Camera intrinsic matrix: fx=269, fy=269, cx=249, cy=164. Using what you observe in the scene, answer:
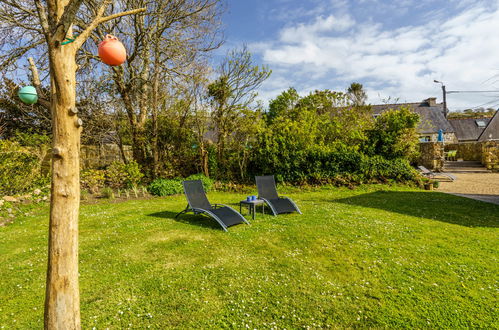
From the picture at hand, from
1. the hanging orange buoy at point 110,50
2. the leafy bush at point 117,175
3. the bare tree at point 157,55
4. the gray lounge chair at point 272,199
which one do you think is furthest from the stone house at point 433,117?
the hanging orange buoy at point 110,50

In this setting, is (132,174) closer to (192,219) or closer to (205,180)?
(205,180)

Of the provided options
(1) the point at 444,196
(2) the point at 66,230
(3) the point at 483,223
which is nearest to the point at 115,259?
(2) the point at 66,230

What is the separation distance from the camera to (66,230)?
81.1 inches

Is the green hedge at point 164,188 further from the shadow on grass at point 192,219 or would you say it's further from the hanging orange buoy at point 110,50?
the hanging orange buoy at point 110,50

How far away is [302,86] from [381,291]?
17.0 m

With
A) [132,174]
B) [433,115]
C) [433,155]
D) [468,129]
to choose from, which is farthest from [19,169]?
[468,129]

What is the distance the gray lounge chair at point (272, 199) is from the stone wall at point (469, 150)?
21.5 m

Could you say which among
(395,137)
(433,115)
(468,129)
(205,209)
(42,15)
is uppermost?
(433,115)

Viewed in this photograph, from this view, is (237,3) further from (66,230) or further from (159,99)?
(66,230)

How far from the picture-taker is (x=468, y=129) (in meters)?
38.2

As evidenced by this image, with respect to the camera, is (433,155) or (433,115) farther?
(433,115)

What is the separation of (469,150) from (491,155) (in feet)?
14.2

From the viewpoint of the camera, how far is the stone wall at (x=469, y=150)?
70.1ft

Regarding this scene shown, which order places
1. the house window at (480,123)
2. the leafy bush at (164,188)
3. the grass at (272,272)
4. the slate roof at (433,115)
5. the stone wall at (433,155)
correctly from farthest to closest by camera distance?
the house window at (480,123), the slate roof at (433,115), the stone wall at (433,155), the leafy bush at (164,188), the grass at (272,272)
